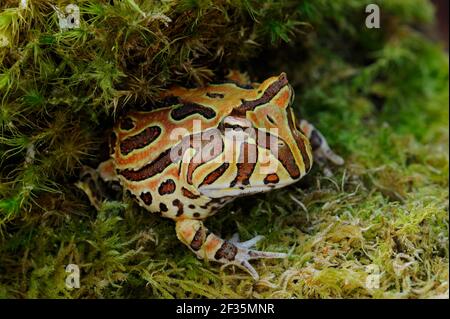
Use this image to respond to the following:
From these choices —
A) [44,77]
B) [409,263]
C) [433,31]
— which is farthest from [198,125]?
[433,31]

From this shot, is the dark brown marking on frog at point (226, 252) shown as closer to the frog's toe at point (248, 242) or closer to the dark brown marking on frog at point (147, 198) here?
the frog's toe at point (248, 242)

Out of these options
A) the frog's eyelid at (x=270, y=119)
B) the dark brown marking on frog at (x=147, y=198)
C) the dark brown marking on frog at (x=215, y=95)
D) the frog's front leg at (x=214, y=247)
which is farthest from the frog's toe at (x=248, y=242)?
the dark brown marking on frog at (x=215, y=95)

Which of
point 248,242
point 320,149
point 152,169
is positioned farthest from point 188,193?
point 320,149

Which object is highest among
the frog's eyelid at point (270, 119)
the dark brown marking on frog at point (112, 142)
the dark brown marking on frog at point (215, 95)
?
the dark brown marking on frog at point (215, 95)

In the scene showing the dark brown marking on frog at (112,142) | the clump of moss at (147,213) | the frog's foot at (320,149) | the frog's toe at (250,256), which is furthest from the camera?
the frog's foot at (320,149)

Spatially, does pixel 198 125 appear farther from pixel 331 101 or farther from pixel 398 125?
pixel 398 125
